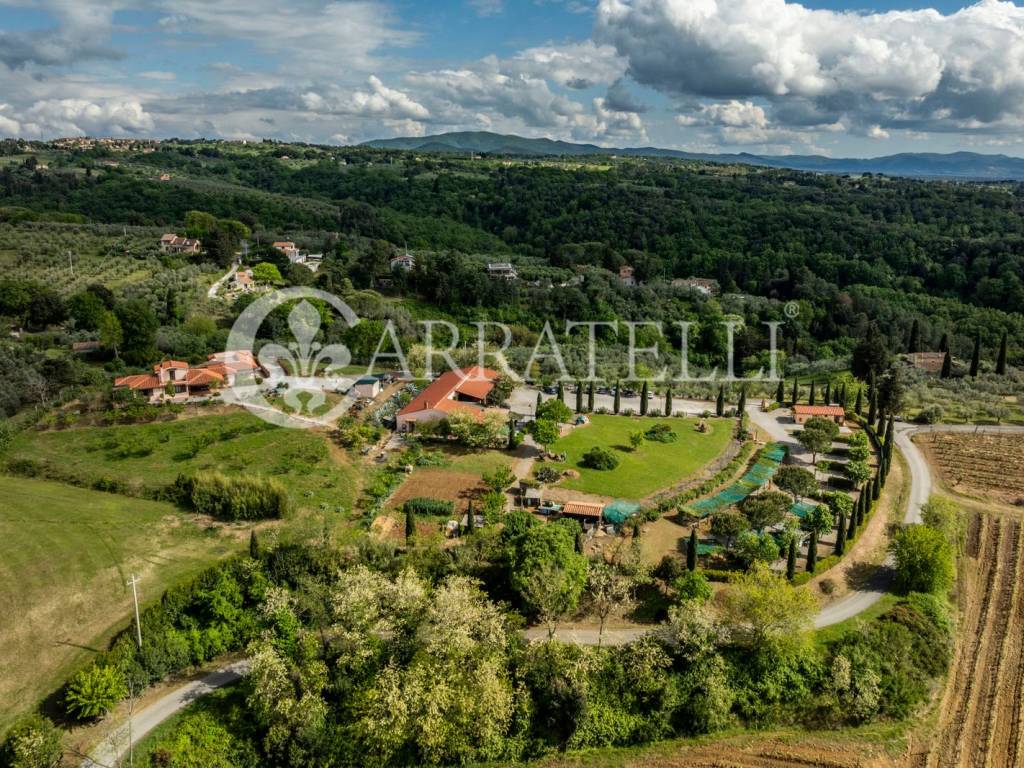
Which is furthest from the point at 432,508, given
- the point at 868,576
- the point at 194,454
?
the point at 868,576

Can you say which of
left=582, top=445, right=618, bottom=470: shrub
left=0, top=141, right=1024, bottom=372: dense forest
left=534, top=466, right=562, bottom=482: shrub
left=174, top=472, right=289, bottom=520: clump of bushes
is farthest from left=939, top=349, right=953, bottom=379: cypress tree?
left=174, top=472, right=289, bottom=520: clump of bushes

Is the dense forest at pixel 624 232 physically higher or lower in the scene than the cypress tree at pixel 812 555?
higher

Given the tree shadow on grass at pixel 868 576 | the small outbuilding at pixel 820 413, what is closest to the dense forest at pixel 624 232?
the small outbuilding at pixel 820 413

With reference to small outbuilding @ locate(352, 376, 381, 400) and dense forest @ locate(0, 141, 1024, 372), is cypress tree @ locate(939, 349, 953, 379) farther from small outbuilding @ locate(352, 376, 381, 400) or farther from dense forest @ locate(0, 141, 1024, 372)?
small outbuilding @ locate(352, 376, 381, 400)

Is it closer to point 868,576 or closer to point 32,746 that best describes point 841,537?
point 868,576

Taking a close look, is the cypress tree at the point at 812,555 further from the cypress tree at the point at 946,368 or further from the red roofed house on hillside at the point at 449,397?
the cypress tree at the point at 946,368

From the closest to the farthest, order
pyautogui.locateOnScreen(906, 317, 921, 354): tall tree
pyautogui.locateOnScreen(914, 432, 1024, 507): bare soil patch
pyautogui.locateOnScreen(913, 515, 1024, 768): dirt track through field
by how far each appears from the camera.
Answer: pyautogui.locateOnScreen(913, 515, 1024, 768): dirt track through field, pyautogui.locateOnScreen(914, 432, 1024, 507): bare soil patch, pyautogui.locateOnScreen(906, 317, 921, 354): tall tree
